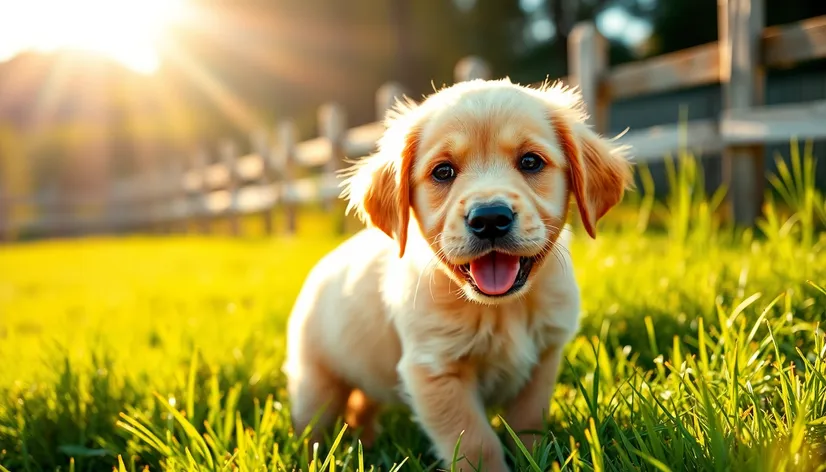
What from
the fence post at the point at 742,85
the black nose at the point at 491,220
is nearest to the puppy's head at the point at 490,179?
the black nose at the point at 491,220

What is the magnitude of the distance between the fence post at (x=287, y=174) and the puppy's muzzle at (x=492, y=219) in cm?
944

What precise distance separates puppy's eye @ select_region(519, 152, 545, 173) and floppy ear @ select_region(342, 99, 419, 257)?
13.9 inches

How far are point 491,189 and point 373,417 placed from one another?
4.20 ft

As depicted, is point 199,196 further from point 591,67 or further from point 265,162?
point 591,67

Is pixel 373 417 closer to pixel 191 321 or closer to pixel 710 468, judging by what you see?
pixel 191 321

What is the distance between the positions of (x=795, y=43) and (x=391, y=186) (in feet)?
12.7

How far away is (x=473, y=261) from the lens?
1953 mm

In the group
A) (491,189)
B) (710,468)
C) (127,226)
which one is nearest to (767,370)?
(710,468)

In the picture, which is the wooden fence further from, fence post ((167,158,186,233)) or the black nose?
fence post ((167,158,186,233))

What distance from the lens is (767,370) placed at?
202 cm

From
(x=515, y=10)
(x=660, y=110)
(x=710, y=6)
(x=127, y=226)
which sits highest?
(x=515, y=10)

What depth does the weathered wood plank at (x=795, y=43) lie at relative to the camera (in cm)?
456

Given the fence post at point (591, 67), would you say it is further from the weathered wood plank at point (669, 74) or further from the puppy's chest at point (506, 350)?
the puppy's chest at point (506, 350)

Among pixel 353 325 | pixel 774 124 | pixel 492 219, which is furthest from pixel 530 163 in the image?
pixel 774 124
